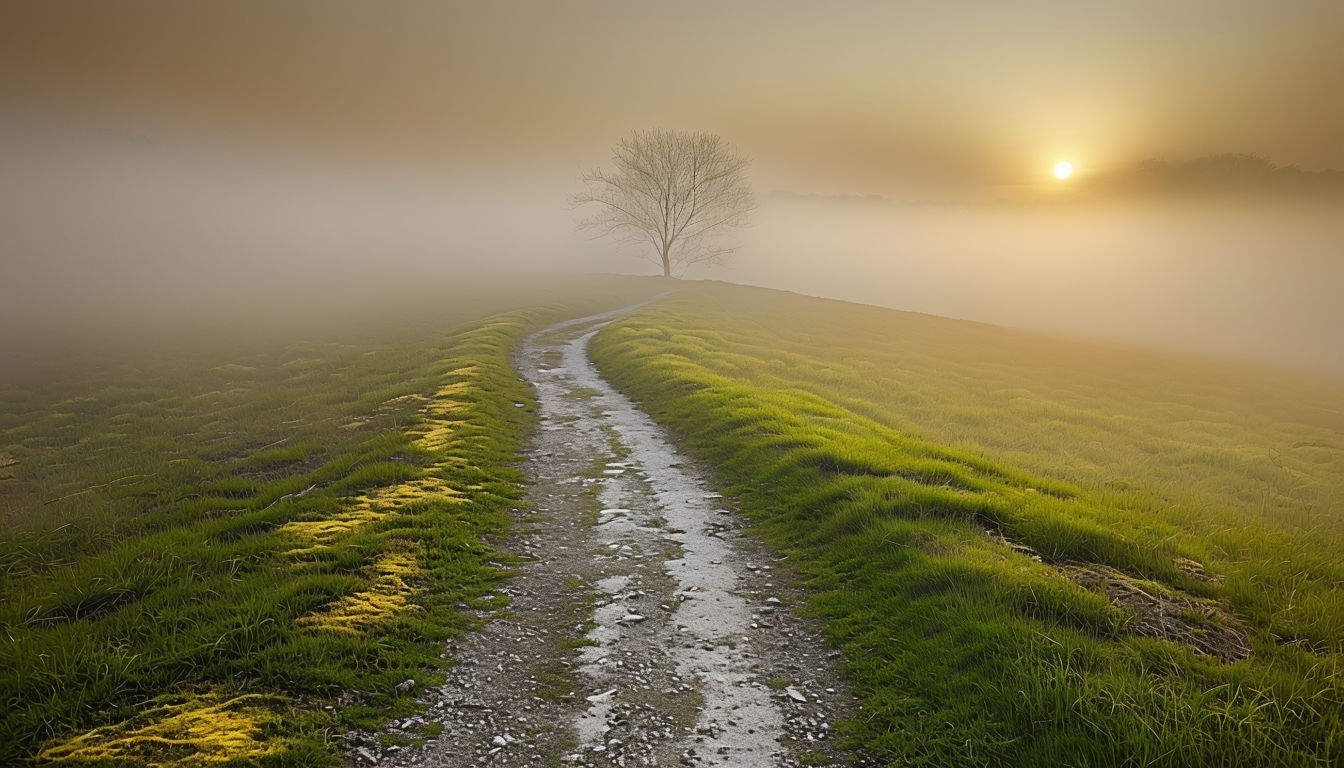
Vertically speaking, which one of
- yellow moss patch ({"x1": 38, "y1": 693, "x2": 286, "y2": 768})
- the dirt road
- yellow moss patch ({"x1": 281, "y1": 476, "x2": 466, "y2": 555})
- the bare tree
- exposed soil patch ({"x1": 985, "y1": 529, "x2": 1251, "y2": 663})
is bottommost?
the dirt road

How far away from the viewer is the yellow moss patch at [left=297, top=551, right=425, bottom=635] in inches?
307

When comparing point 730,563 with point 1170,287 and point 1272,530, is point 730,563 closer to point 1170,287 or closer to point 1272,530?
point 1272,530

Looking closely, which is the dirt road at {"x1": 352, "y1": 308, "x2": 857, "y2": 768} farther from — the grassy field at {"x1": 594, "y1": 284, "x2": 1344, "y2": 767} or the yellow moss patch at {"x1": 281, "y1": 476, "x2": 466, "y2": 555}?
the yellow moss patch at {"x1": 281, "y1": 476, "x2": 466, "y2": 555}

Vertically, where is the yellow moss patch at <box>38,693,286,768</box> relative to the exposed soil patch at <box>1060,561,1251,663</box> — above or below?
below

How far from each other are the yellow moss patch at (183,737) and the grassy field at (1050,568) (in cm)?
623

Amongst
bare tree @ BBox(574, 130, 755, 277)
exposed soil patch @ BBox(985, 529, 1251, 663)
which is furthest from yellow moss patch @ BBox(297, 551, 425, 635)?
bare tree @ BBox(574, 130, 755, 277)

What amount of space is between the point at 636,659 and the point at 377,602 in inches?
155

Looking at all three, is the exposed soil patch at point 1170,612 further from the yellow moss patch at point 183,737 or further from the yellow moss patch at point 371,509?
the yellow moss patch at point 371,509

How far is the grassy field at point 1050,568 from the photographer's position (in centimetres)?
578

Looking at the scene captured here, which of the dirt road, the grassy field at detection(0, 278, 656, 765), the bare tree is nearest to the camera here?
the grassy field at detection(0, 278, 656, 765)

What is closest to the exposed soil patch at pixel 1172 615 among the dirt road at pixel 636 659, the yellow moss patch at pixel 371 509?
the dirt road at pixel 636 659

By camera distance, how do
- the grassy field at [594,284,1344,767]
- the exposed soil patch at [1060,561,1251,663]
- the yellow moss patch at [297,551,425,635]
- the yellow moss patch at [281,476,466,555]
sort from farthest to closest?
the yellow moss patch at [281,476,466,555]
the yellow moss patch at [297,551,425,635]
the exposed soil patch at [1060,561,1251,663]
the grassy field at [594,284,1344,767]

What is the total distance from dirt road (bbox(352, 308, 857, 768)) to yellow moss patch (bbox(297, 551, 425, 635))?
4.04 feet

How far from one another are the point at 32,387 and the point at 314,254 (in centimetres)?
12206
